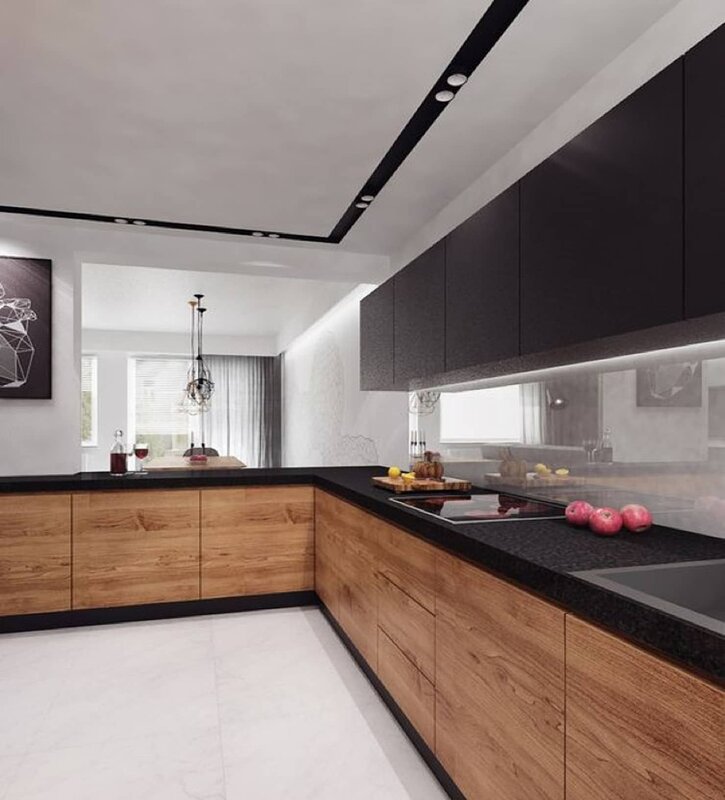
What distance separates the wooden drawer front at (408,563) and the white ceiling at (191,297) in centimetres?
328

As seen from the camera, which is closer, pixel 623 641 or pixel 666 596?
pixel 623 641

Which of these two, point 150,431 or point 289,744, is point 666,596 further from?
point 150,431

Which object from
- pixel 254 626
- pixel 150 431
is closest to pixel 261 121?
pixel 254 626

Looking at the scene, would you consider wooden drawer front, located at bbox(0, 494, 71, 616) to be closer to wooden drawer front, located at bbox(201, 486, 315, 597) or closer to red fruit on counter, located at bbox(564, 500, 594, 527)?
wooden drawer front, located at bbox(201, 486, 315, 597)

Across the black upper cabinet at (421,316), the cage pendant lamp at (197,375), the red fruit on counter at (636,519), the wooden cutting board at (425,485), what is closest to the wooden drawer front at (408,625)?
the wooden cutting board at (425,485)

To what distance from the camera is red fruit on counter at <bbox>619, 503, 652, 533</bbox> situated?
1.80m

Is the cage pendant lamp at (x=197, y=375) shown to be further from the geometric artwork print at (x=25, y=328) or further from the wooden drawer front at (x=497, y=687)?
the wooden drawer front at (x=497, y=687)

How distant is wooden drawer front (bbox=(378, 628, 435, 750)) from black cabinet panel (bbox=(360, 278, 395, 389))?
4.92 ft

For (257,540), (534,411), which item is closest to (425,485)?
(534,411)

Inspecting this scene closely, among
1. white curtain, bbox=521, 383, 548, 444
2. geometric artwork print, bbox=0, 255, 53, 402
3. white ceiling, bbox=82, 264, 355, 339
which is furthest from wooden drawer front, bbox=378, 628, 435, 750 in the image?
white ceiling, bbox=82, 264, 355, 339

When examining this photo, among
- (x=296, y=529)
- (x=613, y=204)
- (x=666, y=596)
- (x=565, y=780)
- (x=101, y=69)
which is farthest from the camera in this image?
(x=296, y=529)

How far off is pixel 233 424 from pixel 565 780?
8.97 m

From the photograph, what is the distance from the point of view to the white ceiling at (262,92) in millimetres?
1929

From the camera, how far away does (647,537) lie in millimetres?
1775
